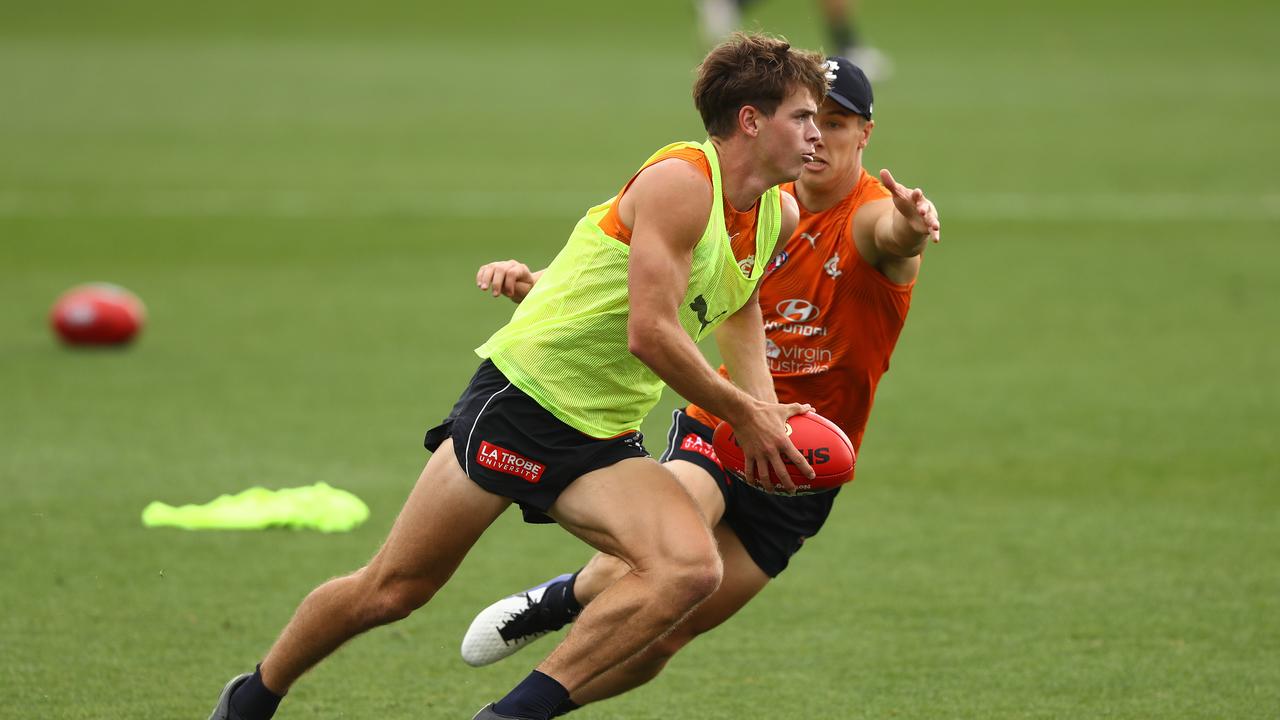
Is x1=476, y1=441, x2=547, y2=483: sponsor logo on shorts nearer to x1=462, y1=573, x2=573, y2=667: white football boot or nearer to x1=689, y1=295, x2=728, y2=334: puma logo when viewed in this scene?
x1=689, y1=295, x2=728, y2=334: puma logo

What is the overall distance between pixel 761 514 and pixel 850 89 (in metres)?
1.60

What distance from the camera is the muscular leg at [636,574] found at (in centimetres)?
507

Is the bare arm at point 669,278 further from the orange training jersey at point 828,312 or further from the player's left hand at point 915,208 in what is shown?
the orange training jersey at point 828,312

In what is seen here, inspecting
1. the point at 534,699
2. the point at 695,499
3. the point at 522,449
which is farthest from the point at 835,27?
the point at 534,699

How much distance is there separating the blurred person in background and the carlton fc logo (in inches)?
846

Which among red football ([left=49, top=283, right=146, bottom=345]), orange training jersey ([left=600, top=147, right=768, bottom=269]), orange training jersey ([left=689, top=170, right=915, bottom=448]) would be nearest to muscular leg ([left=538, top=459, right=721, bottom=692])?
orange training jersey ([left=600, top=147, right=768, bottom=269])

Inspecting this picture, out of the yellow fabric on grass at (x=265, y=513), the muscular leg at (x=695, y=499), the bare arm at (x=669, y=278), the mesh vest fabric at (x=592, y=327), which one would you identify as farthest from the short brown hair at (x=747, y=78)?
the yellow fabric on grass at (x=265, y=513)

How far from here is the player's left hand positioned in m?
5.62

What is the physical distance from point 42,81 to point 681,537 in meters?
26.9

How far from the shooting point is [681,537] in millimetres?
5133

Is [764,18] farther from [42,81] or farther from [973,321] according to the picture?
[973,321]

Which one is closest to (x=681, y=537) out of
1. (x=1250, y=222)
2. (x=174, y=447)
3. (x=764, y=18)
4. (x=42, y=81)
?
(x=174, y=447)

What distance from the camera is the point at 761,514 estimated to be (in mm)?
6176

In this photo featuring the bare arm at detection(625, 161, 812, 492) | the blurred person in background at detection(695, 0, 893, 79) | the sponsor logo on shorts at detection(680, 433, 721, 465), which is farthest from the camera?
the blurred person in background at detection(695, 0, 893, 79)
